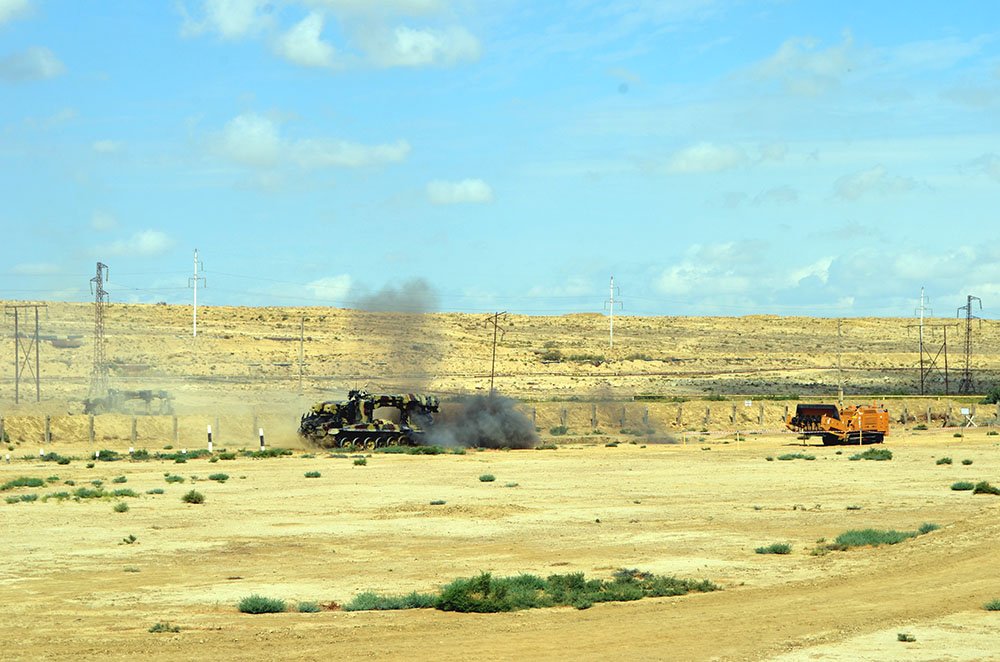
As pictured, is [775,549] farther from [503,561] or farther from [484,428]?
[484,428]

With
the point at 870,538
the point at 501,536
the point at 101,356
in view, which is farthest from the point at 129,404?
the point at 870,538

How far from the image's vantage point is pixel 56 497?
1405 inches

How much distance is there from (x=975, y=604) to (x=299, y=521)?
17.5 metres

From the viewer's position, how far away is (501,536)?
28.7m

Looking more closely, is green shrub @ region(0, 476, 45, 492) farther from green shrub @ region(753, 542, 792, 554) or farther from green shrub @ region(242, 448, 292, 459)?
green shrub @ region(753, 542, 792, 554)

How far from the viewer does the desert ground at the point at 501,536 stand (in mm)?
16922

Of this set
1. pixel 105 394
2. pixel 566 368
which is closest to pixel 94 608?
Answer: pixel 105 394

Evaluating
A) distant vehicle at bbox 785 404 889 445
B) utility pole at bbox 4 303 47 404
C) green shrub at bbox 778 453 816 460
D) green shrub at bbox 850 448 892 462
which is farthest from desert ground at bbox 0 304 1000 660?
utility pole at bbox 4 303 47 404

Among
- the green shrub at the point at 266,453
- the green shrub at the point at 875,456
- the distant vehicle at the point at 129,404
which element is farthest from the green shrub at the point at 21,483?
the distant vehicle at the point at 129,404

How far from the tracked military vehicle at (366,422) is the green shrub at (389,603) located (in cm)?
4133

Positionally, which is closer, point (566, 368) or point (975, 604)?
point (975, 604)

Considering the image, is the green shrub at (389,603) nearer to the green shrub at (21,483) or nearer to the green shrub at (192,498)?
the green shrub at (192,498)

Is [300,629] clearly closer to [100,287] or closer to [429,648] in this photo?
[429,648]

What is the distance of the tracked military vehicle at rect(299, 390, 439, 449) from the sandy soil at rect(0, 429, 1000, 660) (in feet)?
43.2
